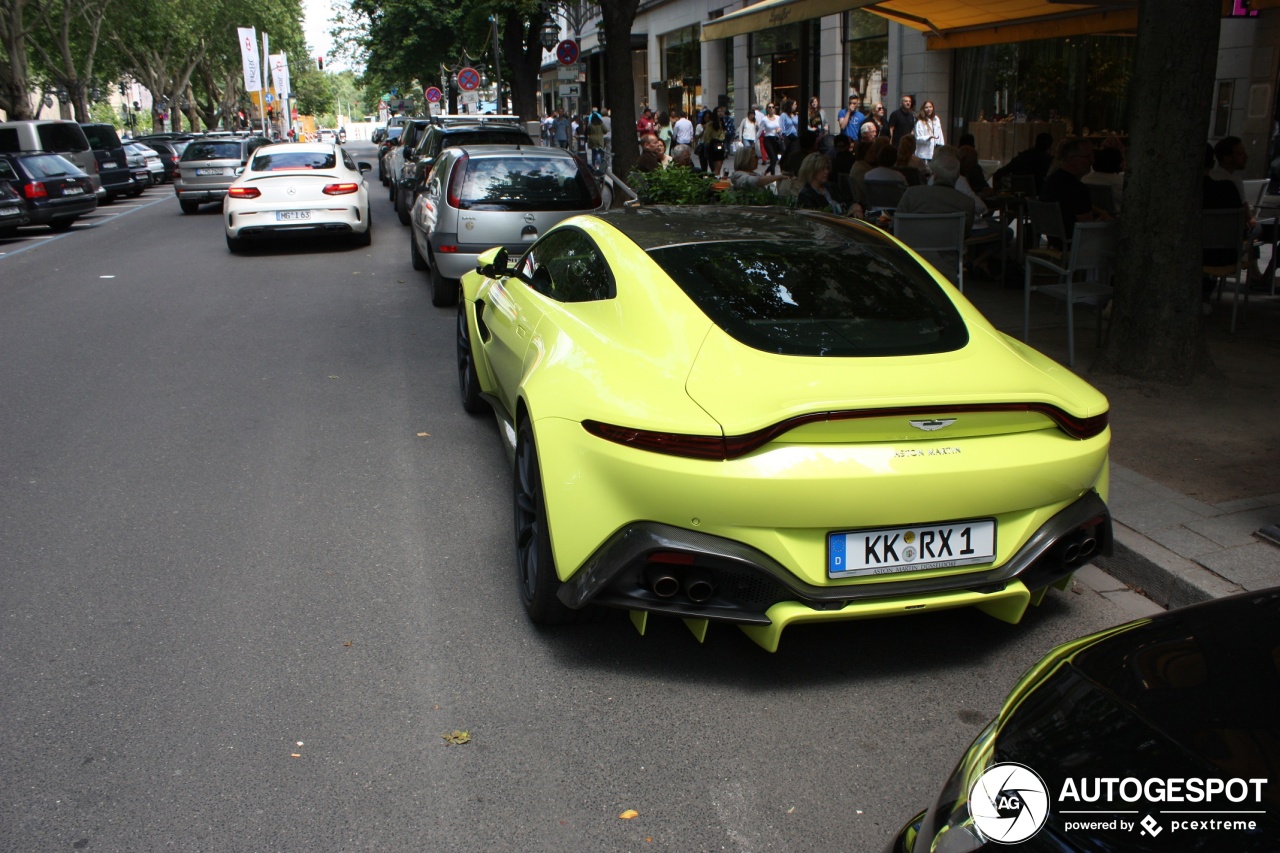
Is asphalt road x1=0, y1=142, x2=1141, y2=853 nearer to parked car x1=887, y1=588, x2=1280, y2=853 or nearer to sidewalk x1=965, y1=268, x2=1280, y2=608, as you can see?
sidewalk x1=965, y1=268, x2=1280, y2=608

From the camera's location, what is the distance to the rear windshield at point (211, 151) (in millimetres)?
24078

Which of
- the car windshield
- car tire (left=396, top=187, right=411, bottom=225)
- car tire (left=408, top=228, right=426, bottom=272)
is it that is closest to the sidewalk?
car tire (left=408, top=228, right=426, bottom=272)

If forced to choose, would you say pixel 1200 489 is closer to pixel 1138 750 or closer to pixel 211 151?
pixel 1138 750

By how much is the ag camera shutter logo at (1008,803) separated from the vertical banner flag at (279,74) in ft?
229

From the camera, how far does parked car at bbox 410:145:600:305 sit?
10531mm

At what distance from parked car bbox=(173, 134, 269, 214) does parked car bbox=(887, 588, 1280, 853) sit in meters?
23.4

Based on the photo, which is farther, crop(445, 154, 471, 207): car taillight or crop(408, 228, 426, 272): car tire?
crop(408, 228, 426, 272): car tire

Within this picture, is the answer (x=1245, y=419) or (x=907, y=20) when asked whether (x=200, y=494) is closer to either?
(x=1245, y=419)

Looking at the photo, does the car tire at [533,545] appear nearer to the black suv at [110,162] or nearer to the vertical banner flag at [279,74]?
the black suv at [110,162]

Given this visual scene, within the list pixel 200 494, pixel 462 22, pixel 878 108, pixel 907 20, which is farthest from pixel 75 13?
pixel 200 494

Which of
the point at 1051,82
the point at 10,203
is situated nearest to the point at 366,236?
the point at 10,203

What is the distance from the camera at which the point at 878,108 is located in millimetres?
24688

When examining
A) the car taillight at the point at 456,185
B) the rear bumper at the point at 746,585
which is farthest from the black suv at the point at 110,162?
the rear bumper at the point at 746,585

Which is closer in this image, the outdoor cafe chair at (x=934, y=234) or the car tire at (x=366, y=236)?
the outdoor cafe chair at (x=934, y=234)
